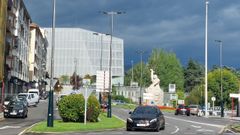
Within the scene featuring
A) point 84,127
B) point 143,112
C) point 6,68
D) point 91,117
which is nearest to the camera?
point 84,127

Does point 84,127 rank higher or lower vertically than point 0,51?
lower

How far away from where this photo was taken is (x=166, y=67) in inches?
5807

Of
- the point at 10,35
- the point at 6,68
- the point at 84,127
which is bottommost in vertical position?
the point at 84,127

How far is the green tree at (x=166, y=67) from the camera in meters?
146

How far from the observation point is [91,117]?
32562mm

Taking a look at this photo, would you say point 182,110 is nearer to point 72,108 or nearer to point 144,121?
point 72,108

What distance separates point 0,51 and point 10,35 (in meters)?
9.00

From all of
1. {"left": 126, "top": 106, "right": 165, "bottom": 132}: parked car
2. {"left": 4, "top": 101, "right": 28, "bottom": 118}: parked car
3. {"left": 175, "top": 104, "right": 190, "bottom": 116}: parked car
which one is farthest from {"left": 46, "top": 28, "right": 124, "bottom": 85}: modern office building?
{"left": 126, "top": 106, "right": 165, "bottom": 132}: parked car

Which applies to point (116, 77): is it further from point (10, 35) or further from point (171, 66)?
point (10, 35)

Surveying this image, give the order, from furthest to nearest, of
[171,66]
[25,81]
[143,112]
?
[171,66] < [25,81] < [143,112]

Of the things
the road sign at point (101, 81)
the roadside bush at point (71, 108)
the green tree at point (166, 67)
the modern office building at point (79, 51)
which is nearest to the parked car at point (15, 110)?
the road sign at point (101, 81)

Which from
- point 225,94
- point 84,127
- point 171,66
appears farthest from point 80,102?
point 171,66

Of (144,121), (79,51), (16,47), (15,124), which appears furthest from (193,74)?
(144,121)

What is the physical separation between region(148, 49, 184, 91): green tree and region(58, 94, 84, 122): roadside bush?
377ft
